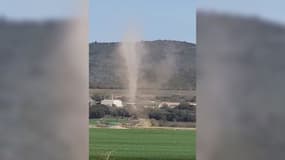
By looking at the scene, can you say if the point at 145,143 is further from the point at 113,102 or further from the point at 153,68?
the point at 153,68

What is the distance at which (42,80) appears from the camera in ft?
10.4

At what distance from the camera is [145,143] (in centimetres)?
934

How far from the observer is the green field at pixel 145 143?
8.13 m

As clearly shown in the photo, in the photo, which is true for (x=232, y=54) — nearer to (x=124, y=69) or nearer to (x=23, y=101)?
(x=23, y=101)

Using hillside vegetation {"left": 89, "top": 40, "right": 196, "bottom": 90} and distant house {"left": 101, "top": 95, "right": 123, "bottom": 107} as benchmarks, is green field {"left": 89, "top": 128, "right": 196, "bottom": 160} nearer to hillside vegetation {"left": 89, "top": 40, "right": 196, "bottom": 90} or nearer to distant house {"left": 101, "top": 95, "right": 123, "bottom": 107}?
distant house {"left": 101, "top": 95, "right": 123, "bottom": 107}

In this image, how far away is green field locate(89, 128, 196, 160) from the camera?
813 centimetres

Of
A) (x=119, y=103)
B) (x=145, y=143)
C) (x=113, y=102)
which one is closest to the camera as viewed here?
(x=119, y=103)

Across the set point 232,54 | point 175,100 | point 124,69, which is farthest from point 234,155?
point 175,100

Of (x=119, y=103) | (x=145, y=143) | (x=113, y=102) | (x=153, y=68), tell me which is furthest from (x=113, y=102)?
(x=145, y=143)

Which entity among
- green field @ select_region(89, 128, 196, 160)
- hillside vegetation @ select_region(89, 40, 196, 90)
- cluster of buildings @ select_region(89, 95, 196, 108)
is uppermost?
hillside vegetation @ select_region(89, 40, 196, 90)

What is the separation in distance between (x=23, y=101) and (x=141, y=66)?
14.4ft

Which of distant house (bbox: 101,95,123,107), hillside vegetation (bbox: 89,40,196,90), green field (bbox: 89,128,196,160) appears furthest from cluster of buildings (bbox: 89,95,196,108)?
green field (bbox: 89,128,196,160)

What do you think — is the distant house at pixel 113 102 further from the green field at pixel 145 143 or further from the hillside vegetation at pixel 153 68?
the green field at pixel 145 143

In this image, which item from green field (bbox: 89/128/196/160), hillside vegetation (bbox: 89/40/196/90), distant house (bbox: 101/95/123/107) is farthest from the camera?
green field (bbox: 89/128/196/160)
